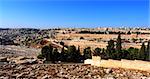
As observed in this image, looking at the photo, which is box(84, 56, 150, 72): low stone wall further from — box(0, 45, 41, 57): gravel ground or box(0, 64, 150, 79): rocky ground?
box(0, 45, 41, 57): gravel ground

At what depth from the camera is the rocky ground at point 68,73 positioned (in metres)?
24.5

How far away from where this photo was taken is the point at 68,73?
26.3 meters

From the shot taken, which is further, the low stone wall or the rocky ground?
the low stone wall

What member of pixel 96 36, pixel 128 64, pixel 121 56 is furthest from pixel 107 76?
pixel 96 36

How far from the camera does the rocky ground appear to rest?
24469mm

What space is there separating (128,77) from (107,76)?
1449 mm

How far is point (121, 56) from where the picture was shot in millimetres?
36656

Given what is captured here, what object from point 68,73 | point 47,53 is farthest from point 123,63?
point 47,53

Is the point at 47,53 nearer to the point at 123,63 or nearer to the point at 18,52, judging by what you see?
the point at 123,63

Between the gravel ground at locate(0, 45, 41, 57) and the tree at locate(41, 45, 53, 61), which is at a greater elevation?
the tree at locate(41, 45, 53, 61)

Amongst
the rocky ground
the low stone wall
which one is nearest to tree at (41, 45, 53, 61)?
the low stone wall

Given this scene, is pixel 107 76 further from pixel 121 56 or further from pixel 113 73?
pixel 121 56

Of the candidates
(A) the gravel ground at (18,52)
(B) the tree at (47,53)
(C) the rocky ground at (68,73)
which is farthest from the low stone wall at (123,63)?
(A) the gravel ground at (18,52)

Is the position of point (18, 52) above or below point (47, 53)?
below
